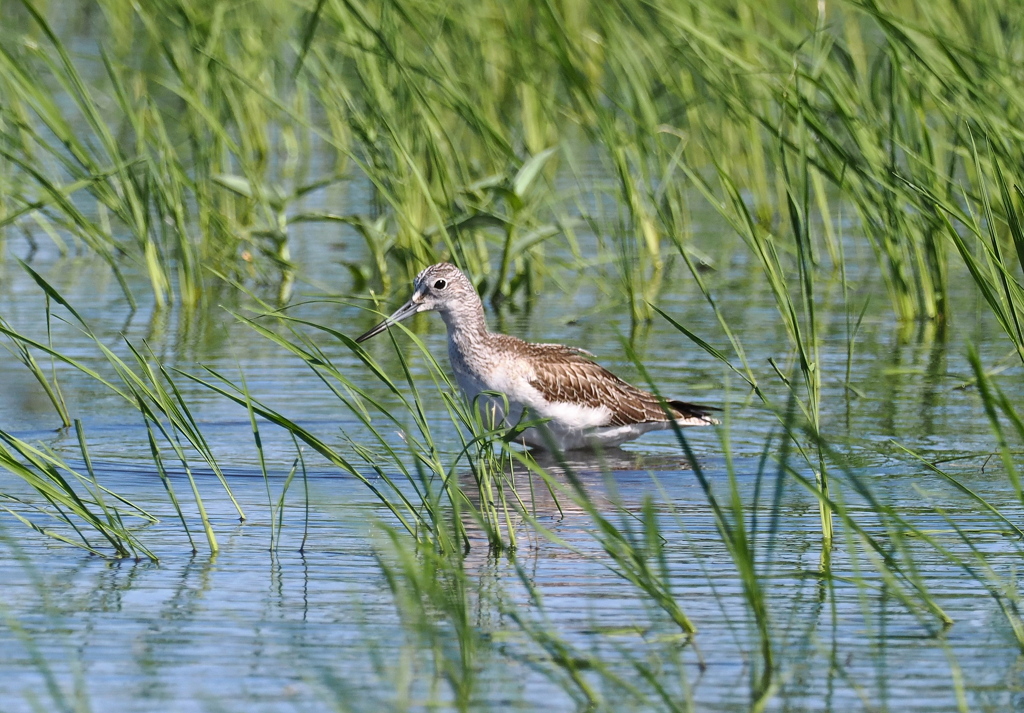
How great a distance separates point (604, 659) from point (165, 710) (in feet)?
3.56

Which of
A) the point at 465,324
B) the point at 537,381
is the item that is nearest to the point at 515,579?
the point at 537,381

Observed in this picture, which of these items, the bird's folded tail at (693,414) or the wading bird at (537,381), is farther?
the wading bird at (537,381)

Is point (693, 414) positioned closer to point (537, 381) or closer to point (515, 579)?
point (537, 381)

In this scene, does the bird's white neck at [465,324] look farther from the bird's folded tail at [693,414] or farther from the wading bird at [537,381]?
the bird's folded tail at [693,414]

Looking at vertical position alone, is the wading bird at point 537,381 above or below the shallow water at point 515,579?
above

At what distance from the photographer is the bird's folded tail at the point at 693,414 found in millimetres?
7457

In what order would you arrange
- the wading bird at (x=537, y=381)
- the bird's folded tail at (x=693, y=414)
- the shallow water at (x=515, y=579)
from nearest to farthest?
the shallow water at (x=515, y=579)
the bird's folded tail at (x=693, y=414)
the wading bird at (x=537, y=381)

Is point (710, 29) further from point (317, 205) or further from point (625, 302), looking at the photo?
point (317, 205)

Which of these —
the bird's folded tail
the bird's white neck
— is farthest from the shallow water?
the bird's white neck

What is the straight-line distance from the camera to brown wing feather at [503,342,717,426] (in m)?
7.60

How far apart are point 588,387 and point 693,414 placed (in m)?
0.54

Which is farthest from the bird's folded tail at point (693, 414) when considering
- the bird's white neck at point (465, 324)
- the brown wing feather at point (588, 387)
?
the bird's white neck at point (465, 324)

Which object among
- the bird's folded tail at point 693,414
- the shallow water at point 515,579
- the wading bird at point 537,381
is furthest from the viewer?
the wading bird at point 537,381

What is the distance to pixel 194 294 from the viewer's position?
9.75 metres
